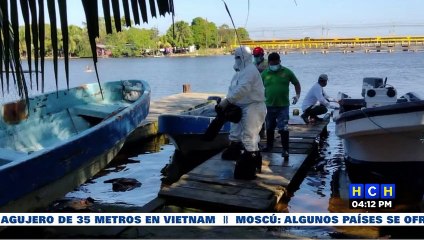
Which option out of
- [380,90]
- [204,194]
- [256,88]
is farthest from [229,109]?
[380,90]

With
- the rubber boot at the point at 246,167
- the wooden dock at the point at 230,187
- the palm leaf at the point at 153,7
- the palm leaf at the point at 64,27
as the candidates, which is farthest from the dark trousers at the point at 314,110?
the palm leaf at the point at 64,27

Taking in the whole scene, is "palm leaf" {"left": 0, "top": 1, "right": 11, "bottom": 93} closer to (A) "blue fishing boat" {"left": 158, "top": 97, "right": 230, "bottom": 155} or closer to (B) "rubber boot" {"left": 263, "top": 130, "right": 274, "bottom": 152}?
(B) "rubber boot" {"left": 263, "top": 130, "right": 274, "bottom": 152}

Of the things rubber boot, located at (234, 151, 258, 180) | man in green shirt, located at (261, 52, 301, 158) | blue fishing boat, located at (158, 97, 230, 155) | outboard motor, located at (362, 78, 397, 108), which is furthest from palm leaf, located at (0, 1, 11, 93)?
blue fishing boat, located at (158, 97, 230, 155)

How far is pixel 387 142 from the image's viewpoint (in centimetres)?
633

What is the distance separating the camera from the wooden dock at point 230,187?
18.3ft

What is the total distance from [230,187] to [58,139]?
15.3ft

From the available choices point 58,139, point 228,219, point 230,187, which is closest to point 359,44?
point 58,139

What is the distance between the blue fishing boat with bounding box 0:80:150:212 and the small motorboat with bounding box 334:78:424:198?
13.0ft

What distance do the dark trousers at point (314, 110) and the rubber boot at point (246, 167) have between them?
188 inches

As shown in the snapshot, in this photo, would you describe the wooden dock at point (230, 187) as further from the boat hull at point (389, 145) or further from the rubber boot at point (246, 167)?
the boat hull at point (389, 145)

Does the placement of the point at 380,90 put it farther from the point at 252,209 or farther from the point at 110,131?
the point at 110,131

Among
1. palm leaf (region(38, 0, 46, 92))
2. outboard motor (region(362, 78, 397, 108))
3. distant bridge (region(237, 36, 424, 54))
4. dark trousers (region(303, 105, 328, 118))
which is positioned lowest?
dark trousers (region(303, 105, 328, 118))

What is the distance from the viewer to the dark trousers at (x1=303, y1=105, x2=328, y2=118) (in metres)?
10.7

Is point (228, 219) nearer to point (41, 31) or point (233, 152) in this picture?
point (233, 152)
